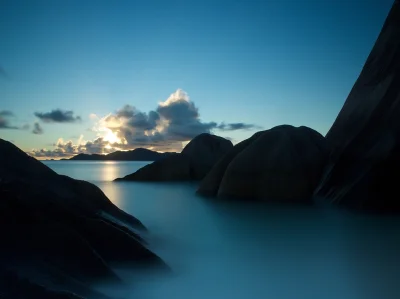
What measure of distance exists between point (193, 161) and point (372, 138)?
63.2ft

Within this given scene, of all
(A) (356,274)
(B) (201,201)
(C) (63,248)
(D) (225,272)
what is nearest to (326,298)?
(A) (356,274)

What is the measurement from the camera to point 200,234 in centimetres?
938

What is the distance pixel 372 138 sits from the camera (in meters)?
13.5

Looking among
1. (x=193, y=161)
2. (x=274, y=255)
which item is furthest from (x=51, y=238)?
(x=193, y=161)

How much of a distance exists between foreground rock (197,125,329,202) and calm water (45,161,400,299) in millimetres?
1626

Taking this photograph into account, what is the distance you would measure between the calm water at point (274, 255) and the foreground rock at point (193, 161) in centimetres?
1756

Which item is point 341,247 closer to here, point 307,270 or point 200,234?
point 307,270

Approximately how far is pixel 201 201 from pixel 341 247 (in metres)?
8.69

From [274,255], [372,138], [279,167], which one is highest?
[372,138]

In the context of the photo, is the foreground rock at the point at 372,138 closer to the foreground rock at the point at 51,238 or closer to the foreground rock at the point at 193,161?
the foreground rock at the point at 51,238

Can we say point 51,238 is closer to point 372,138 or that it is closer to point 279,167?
point 279,167

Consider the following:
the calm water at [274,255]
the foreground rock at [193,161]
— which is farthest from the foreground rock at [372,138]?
the foreground rock at [193,161]

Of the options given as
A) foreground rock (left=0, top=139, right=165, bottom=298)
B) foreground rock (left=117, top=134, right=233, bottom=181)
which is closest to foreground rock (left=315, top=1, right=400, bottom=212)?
foreground rock (left=0, top=139, right=165, bottom=298)

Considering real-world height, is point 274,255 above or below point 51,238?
below
